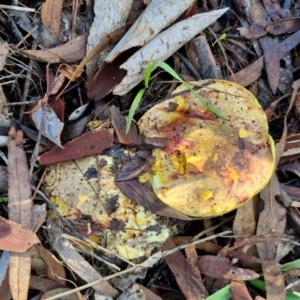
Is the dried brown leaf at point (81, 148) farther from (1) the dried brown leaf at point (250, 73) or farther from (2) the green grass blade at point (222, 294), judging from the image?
(2) the green grass blade at point (222, 294)

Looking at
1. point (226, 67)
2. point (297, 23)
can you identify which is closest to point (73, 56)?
point (226, 67)

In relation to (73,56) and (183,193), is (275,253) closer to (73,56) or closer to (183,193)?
(183,193)

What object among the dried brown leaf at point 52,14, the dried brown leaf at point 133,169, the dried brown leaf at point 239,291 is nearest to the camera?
the dried brown leaf at point 133,169

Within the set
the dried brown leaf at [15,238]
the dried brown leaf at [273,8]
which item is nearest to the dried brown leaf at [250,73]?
the dried brown leaf at [273,8]

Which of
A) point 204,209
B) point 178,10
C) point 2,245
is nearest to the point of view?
point 204,209

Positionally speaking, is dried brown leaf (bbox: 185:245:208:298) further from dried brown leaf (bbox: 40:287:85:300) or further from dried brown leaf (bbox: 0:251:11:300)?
dried brown leaf (bbox: 0:251:11:300)

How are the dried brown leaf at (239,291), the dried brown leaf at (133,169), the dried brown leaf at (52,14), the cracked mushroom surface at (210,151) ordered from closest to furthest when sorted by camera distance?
1. the cracked mushroom surface at (210,151)
2. the dried brown leaf at (133,169)
3. the dried brown leaf at (239,291)
4. the dried brown leaf at (52,14)

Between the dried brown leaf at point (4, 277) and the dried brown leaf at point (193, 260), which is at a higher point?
the dried brown leaf at point (4, 277)
